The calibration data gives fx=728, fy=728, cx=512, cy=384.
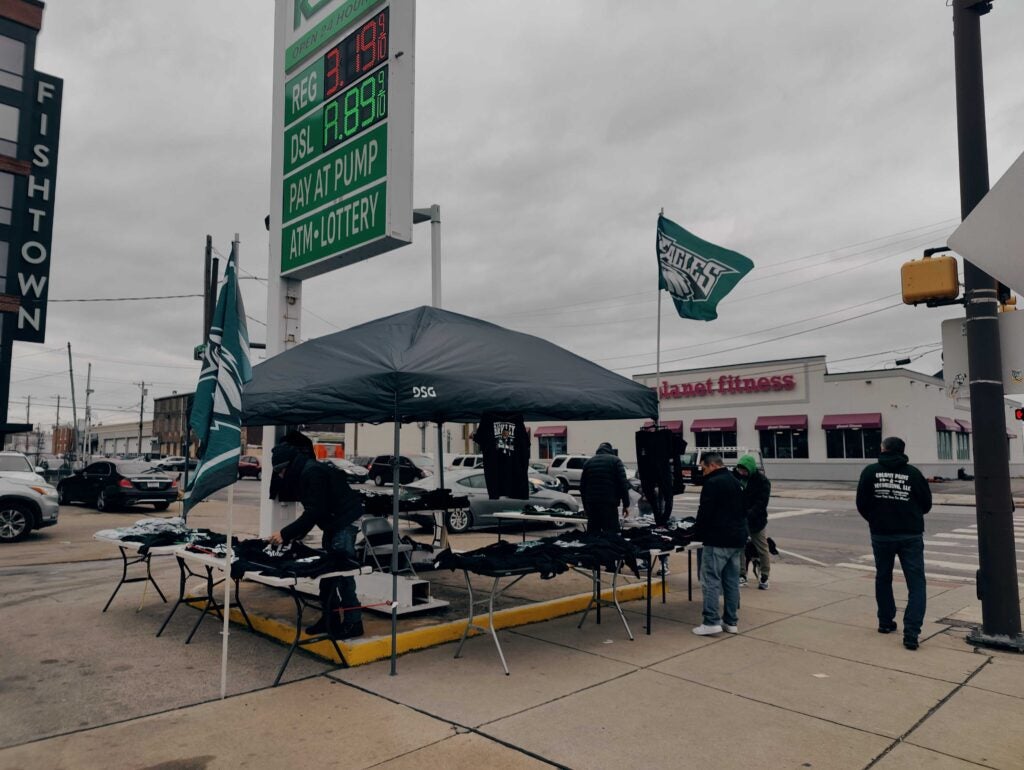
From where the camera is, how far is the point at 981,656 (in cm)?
618

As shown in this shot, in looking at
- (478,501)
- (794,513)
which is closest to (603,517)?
(478,501)

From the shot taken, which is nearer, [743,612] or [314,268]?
[743,612]

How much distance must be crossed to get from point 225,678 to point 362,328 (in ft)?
10.9

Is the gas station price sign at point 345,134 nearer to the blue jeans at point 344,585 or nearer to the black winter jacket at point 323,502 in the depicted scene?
the black winter jacket at point 323,502

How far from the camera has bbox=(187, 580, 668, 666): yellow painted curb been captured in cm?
575

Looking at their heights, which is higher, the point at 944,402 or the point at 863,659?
the point at 944,402

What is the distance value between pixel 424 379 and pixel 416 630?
2210mm

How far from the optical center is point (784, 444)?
137 ft

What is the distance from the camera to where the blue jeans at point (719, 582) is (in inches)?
266

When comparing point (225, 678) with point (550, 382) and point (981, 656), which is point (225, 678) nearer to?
point (550, 382)

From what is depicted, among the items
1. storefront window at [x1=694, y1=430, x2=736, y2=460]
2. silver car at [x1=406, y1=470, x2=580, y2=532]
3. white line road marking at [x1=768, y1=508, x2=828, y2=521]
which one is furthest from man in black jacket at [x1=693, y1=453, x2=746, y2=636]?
storefront window at [x1=694, y1=430, x2=736, y2=460]

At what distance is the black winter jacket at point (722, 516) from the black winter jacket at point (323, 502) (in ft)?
10.5

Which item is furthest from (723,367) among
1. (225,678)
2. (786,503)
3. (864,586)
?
(225,678)

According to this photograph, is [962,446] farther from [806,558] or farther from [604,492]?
[604,492]
